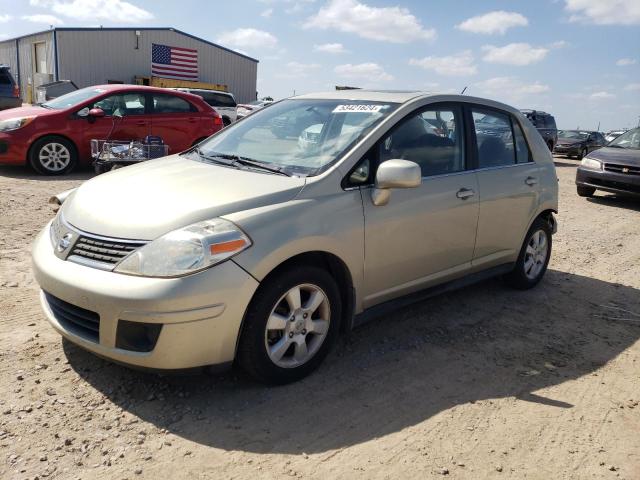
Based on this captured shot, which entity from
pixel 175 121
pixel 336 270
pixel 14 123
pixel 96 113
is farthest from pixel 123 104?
pixel 336 270

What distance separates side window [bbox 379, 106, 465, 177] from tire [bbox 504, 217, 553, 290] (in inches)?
52.4

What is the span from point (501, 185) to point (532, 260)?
1.09m

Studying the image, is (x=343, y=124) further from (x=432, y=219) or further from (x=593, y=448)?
(x=593, y=448)

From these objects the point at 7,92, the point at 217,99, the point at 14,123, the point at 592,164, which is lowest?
the point at 592,164

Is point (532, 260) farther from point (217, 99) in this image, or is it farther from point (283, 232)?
point (217, 99)

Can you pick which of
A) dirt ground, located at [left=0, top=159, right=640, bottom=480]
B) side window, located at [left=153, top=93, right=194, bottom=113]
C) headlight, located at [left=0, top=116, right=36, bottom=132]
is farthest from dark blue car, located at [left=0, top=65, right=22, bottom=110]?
dirt ground, located at [left=0, top=159, right=640, bottom=480]

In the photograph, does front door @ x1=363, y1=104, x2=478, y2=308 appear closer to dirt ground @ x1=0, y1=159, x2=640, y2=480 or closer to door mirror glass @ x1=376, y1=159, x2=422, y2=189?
door mirror glass @ x1=376, y1=159, x2=422, y2=189

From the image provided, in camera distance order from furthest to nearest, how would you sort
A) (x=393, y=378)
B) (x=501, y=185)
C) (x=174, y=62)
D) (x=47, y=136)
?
(x=174, y=62), (x=47, y=136), (x=501, y=185), (x=393, y=378)

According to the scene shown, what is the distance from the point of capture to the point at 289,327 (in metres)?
3.15

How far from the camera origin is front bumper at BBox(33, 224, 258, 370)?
267 cm

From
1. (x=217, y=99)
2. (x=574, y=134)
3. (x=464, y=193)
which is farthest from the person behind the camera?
(x=574, y=134)

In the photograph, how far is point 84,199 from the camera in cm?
332

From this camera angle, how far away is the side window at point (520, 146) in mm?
4934

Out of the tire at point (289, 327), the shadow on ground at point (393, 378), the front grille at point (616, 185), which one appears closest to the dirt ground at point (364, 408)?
the shadow on ground at point (393, 378)
